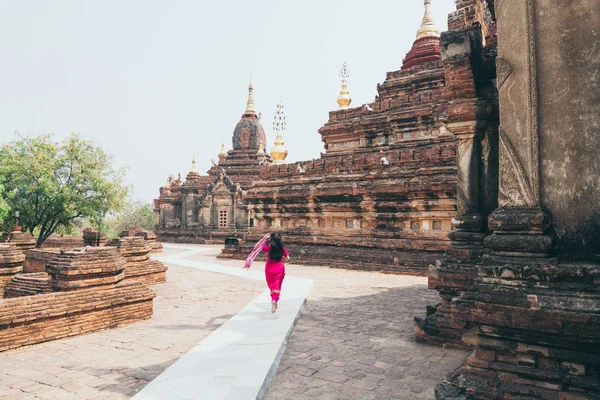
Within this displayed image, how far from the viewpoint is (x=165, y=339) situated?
5.80 meters

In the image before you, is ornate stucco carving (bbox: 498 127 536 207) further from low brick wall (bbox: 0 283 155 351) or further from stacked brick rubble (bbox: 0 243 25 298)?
stacked brick rubble (bbox: 0 243 25 298)

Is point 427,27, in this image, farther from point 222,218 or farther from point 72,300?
point 222,218

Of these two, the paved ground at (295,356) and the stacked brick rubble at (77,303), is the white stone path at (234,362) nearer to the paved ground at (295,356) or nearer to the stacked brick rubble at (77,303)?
the paved ground at (295,356)

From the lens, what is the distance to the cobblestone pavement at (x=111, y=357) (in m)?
4.05

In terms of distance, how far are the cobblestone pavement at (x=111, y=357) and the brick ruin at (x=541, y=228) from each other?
322cm

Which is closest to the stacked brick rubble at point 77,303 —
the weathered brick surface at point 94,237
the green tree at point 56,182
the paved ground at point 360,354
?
the paved ground at point 360,354

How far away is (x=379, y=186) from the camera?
13930mm

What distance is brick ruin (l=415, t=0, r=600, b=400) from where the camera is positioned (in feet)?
10.2

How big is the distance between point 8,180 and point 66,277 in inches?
682

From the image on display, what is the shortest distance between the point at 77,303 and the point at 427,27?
20000 millimetres

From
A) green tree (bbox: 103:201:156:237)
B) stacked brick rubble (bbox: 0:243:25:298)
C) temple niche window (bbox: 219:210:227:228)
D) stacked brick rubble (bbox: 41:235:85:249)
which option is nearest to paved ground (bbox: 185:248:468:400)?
stacked brick rubble (bbox: 0:243:25:298)

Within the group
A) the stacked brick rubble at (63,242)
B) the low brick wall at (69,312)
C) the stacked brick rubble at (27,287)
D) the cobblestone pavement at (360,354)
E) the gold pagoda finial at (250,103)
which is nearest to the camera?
the cobblestone pavement at (360,354)

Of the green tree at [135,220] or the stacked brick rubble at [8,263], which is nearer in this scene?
the stacked brick rubble at [8,263]

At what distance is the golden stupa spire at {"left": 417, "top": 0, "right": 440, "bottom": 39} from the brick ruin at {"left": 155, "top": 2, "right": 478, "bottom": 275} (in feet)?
0.16
